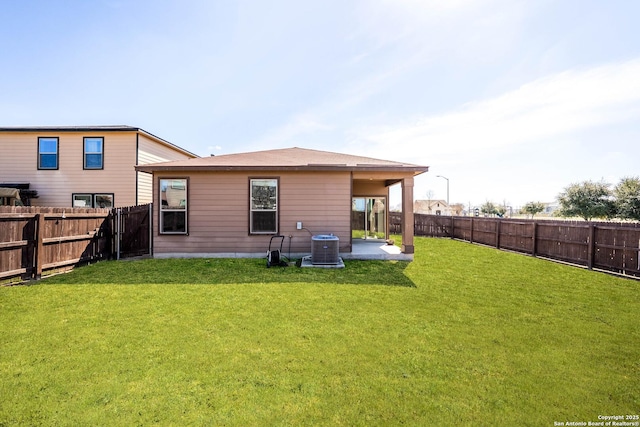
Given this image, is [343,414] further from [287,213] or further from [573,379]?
[287,213]

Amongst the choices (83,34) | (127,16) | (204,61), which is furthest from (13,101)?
(204,61)

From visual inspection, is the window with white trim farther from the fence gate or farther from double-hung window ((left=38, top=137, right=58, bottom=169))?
the fence gate

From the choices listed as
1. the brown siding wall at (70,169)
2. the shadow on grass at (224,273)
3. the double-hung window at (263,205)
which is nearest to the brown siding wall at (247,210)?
the double-hung window at (263,205)

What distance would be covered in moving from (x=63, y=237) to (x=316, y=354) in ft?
24.0

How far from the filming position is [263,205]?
28.3 ft

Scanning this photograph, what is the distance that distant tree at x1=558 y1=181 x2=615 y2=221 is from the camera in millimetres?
30062

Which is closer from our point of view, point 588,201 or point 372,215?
point 372,215

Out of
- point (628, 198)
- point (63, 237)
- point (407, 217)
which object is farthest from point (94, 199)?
point (628, 198)

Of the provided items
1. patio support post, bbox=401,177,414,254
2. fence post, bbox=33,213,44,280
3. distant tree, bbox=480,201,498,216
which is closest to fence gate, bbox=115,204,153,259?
fence post, bbox=33,213,44,280

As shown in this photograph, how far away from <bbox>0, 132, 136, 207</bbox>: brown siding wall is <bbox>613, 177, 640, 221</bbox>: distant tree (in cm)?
4026

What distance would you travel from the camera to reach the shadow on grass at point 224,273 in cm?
596

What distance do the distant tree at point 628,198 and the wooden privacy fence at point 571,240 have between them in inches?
1026

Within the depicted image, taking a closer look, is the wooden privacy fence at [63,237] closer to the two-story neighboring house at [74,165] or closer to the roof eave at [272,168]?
the roof eave at [272,168]

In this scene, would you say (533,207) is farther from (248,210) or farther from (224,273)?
(224,273)
